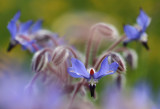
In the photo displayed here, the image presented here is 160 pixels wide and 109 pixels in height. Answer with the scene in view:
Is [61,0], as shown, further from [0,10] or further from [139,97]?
[139,97]

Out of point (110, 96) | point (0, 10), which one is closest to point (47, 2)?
point (0, 10)

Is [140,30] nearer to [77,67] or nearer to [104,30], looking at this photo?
[104,30]

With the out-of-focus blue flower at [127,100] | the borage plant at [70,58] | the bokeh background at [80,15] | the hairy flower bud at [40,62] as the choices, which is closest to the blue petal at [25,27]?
the borage plant at [70,58]

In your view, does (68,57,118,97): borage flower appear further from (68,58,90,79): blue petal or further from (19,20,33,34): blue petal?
(19,20,33,34): blue petal

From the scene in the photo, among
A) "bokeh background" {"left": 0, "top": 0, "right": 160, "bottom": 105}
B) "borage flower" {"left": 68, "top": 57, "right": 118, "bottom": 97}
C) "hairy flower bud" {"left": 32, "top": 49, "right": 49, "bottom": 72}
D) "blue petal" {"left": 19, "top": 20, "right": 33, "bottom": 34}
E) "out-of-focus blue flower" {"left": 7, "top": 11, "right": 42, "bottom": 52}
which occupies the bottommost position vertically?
"borage flower" {"left": 68, "top": 57, "right": 118, "bottom": 97}

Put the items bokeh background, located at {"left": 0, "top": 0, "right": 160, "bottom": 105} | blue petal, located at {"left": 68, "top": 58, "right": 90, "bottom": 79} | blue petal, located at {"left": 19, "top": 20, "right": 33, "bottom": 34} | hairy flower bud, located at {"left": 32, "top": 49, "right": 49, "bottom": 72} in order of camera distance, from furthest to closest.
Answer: bokeh background, located at {"left": 0, "top": 0, "right": 160, "bottom": 105} < blue petal, located at {"left": 19, "top": 20, "right": 33, "bottom": 34} < hairy flower bud, located at {"left": 32, "top": 49, "right": 49, "bottom": 72} < blue petal, located at {"left": 68, "top": 58, "right": 90, "bottom": 79}

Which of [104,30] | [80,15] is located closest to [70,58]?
[104,30]

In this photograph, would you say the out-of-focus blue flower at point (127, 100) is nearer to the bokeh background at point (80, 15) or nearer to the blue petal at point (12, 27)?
the blue petal at point (12, 27)

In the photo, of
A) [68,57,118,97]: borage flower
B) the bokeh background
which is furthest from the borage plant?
the bokeh background

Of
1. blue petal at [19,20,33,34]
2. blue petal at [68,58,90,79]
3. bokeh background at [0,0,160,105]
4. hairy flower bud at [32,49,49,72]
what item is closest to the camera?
blue petal at [68,58,90,79]
